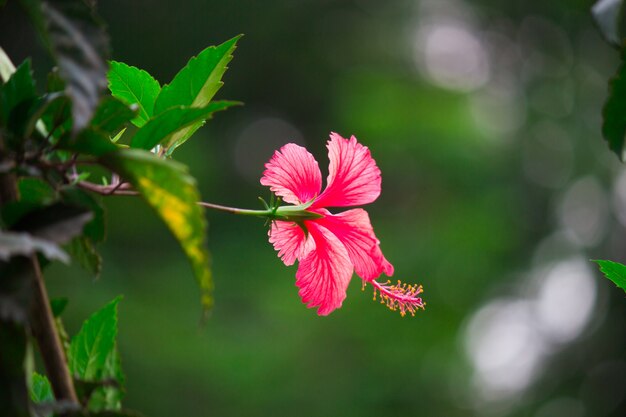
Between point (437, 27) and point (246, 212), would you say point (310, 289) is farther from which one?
point (437, 27)

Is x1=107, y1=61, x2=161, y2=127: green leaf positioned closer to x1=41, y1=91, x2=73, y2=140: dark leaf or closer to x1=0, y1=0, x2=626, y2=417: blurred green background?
x1=41, y1=91, x2=73, y2=140: dark leaf

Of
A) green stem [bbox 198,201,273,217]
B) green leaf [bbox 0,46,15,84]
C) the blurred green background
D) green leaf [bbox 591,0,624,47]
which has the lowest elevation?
the blurred green background

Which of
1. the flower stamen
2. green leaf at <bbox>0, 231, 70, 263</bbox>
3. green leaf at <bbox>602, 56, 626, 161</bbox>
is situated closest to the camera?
green leaf at <bbox>0, 231, 70, 263</bbox>

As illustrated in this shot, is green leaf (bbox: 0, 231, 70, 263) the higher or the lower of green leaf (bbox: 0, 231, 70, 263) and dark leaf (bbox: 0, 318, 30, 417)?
the higher

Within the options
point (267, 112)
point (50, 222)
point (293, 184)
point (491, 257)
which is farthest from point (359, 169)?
point (267, 112)

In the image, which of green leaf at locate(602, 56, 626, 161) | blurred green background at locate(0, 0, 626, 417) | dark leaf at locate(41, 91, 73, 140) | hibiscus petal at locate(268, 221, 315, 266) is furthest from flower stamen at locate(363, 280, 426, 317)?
blurred green background at locate(0, 0, 626, 417)

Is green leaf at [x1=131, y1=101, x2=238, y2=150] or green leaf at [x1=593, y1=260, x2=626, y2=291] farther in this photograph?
green leaf at [x1=593, y1=260, x2=626, y2=291]
